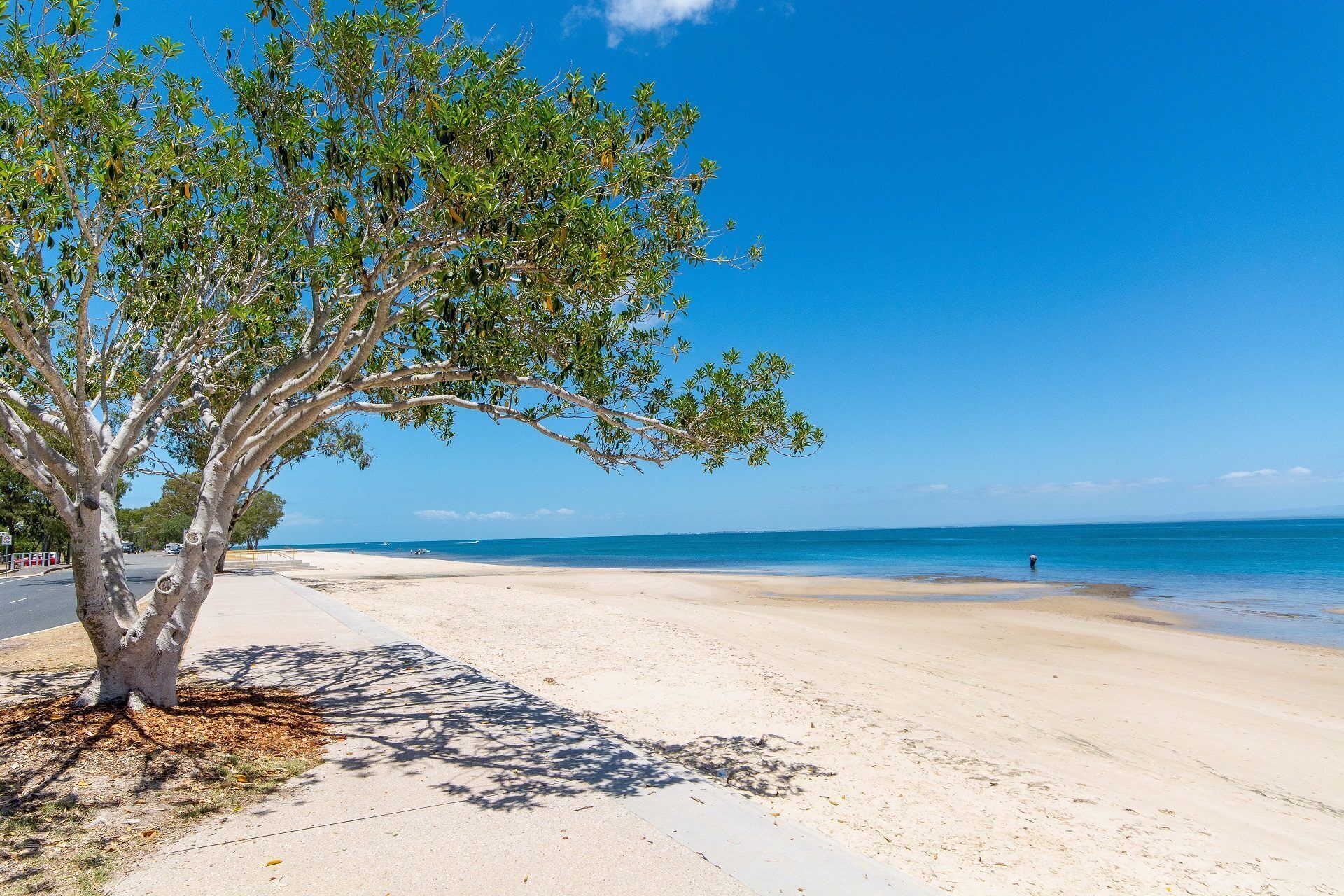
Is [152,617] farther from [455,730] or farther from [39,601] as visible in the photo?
[39,601]

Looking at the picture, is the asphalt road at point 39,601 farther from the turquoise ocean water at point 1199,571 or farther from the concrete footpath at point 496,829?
the turquoise ocean water at point 1199,571

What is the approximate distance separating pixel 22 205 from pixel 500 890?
5699mm

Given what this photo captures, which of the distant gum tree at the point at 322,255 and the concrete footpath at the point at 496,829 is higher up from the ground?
the distant gum tree at the point at 322,255

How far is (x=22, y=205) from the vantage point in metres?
5.30

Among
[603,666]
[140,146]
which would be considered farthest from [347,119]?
[603,666]

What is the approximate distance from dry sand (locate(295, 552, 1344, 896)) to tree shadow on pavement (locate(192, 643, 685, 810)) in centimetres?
71

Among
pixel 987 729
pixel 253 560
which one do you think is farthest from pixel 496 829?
pixel 253 560

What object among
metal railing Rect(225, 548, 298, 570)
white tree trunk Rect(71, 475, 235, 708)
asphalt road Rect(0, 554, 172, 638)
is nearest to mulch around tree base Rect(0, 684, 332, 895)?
white tree trunk Rect(71, 475, 235, 708)

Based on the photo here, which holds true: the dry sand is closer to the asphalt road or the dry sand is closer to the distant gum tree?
the distant gum tree

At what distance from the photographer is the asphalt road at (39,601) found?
14.7 m

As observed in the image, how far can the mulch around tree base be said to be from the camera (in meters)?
4.06

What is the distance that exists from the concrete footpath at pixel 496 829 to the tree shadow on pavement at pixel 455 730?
2 centimetres

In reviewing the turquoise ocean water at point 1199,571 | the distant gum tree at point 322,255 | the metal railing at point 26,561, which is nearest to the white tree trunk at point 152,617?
the distant gum tree at point 322,255

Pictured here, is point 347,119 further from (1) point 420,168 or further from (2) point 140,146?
(2) point 140,146
